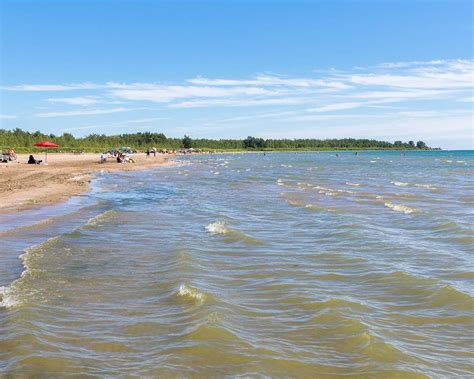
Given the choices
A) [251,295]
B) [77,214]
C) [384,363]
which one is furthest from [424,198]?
[384,363]

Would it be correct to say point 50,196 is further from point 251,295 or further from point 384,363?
point 384,363

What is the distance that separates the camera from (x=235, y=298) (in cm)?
962

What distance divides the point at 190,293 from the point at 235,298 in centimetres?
90

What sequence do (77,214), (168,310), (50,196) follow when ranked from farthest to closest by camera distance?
(50,196)
(77,214)
(168,310)

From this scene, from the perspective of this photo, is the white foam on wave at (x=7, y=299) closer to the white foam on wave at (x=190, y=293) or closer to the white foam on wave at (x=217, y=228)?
the white foam on wave at (x=190, y=293)

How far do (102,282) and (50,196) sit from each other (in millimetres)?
17881

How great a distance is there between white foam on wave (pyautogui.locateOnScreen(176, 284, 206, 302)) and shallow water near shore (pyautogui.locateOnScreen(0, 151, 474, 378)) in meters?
0.04

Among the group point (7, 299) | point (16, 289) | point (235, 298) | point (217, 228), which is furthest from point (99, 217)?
point (235, 298)

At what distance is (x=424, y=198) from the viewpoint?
29438mm

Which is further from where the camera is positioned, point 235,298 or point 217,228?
point 217,228

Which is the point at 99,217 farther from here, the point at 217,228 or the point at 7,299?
the point at 7,299

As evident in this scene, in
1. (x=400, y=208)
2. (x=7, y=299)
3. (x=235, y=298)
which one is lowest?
(x=235, y=298)

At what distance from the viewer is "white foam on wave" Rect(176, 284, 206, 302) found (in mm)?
9510

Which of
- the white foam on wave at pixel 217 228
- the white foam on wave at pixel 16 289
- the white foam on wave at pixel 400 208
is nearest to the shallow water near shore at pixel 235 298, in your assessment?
the white foam on wave at pixel 16 289
